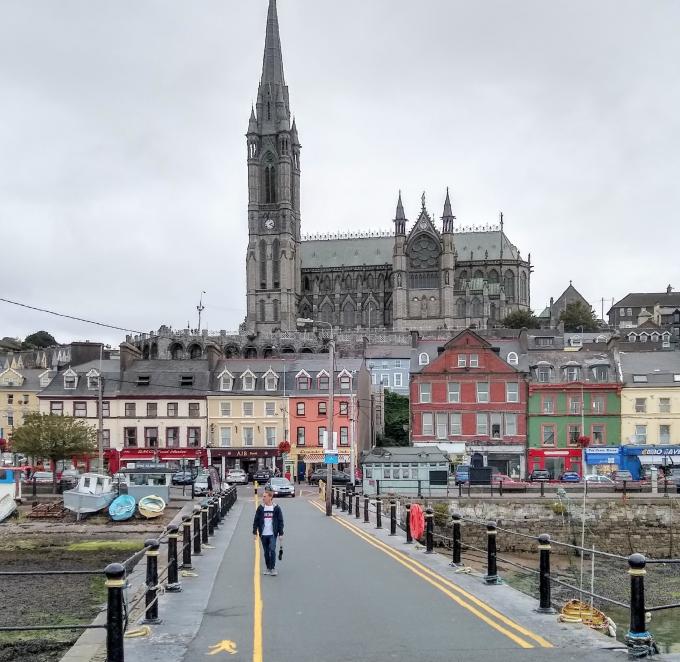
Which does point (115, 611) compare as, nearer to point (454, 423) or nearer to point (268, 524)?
point (268, 524)

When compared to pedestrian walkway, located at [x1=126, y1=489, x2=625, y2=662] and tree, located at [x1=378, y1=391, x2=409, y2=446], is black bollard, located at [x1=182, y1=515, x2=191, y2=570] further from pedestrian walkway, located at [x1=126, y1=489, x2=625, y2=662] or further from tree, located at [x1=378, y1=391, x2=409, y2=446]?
tree, located at [x1=378, y1=391, x2=409, y2=446]

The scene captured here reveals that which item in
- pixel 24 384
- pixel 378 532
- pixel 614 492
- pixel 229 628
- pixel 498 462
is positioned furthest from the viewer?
pixel 24 384

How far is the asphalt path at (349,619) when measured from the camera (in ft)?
34.8

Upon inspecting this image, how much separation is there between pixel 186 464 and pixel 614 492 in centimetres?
3718

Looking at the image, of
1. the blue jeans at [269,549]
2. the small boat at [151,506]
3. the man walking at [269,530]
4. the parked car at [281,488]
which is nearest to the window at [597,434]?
the parked car at [281,488]

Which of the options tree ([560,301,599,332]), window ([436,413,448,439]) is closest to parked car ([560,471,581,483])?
window ([436,413,448,439])

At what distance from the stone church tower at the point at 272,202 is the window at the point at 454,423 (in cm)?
9262

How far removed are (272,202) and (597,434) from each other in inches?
4542

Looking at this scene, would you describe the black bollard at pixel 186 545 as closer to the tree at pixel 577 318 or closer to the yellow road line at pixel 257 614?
the yellow road line at pixel 257 614

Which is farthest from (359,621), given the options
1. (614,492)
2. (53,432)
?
(53,432)

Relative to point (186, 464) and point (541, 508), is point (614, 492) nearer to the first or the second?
point (541, 508)

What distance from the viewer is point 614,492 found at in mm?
46406

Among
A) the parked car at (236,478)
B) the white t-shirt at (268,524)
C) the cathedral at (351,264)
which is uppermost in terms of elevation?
the cathedral at (351,264)

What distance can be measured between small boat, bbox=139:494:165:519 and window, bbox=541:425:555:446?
34.7 m
